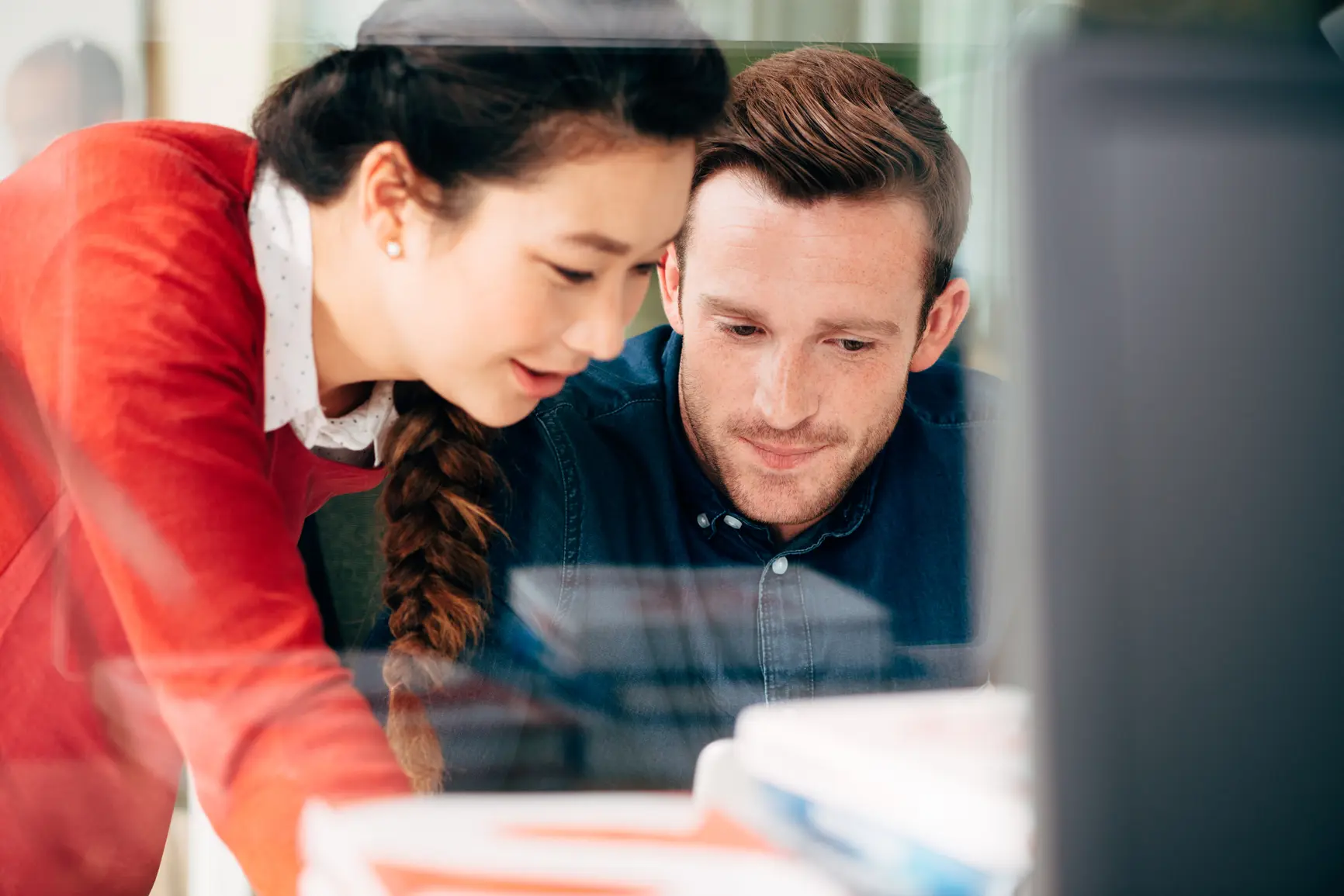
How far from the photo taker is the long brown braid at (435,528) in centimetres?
108

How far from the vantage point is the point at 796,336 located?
44.6 inches

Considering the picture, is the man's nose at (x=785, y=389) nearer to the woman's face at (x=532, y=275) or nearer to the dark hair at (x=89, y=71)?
the woman's face at (x=532, y=275)

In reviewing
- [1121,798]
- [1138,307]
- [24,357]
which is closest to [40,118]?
[24,357]

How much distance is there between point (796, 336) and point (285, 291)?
1.54 ft

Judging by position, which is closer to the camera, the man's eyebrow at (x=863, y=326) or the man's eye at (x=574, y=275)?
the man's eye at (x=574, y=275)

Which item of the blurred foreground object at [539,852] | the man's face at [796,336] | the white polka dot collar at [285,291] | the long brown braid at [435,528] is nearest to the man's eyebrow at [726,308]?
the man's face at [796,336]

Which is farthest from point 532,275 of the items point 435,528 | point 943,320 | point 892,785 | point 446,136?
point 892,785

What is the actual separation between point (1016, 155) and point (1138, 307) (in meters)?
0.13

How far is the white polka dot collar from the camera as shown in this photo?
1.03 metres

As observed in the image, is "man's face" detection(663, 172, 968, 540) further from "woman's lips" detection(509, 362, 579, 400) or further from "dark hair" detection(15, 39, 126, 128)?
"dark hair" detection(15, 39, 126, 128)

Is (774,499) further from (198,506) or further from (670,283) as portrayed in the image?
(198,506)

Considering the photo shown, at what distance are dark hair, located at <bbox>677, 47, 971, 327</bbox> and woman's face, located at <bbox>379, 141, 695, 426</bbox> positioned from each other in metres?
0.05

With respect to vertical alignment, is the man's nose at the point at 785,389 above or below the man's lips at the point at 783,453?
above

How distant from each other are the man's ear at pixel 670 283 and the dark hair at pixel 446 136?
0.36 feet
